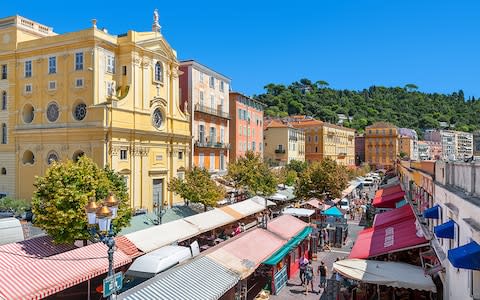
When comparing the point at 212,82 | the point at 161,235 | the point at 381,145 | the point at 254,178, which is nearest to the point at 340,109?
the point at 381,145

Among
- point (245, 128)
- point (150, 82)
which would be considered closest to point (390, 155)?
point (245, 128)

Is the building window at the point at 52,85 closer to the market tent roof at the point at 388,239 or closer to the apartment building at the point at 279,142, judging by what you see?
the market tent roof at the point at 388,239

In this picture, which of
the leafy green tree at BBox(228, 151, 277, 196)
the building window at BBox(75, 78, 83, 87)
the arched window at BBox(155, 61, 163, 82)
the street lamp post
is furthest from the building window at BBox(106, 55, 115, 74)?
the street lamp post

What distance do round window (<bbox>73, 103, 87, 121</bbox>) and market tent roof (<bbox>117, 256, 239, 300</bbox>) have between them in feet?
72.6

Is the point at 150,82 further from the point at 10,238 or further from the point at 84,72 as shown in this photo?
the point at 10,238

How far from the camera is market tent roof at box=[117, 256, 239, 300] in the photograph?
11804 mm

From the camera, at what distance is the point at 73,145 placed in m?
32.2

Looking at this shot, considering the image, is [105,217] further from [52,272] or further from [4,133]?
[4,133]

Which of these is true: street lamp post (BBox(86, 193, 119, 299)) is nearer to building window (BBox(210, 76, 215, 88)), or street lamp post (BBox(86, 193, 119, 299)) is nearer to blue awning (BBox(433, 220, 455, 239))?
blue awning (BBox(433, 220, 455, 239))

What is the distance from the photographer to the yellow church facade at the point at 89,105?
1262 inches

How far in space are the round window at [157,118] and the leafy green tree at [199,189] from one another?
19.3 ft

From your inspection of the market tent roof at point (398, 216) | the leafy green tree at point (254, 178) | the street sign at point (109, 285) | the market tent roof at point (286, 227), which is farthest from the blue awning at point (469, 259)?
the leafy green tree at point (254, 178)

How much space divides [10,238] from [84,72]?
54.3ft

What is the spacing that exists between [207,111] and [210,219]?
2083cm
